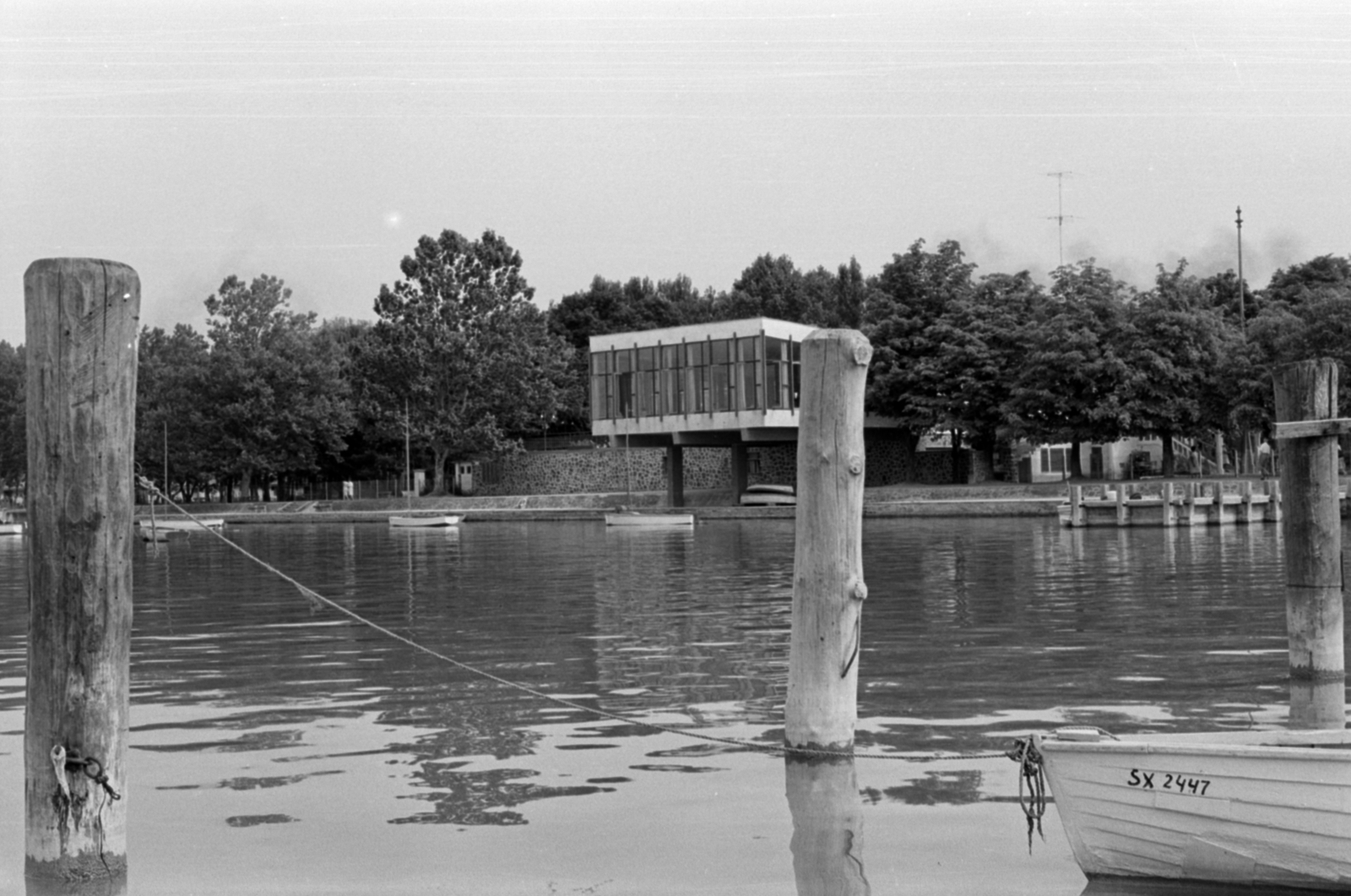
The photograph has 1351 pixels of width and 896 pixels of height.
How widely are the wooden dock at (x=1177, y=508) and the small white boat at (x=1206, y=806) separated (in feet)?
130

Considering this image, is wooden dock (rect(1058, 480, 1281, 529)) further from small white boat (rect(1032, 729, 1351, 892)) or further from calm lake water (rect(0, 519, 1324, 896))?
small white boat (rect(1032, 729, 1351, 892))

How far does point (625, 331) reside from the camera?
287 ft

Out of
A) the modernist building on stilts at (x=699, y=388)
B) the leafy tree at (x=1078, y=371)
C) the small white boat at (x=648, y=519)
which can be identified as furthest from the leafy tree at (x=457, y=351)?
the leafy tree at (x=1078, y=371)

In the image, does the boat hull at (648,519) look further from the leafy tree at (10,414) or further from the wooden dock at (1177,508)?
the leafy tree at (10,414)

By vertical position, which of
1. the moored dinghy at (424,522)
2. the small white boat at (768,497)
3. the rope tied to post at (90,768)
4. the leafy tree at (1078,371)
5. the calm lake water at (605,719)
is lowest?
the calm lake water at (605,719)

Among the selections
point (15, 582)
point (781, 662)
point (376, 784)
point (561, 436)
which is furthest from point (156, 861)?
point (561, 436)

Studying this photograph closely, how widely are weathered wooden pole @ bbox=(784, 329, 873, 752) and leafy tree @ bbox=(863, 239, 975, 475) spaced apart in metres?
61.0

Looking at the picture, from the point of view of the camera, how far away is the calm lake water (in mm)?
8305

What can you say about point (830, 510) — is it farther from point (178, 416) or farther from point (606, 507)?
point (178, 416)

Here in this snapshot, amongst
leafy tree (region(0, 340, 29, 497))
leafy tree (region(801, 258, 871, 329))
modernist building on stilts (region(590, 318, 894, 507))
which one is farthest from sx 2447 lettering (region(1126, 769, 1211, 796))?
leafy tree (region(0, 340, 29, 497))

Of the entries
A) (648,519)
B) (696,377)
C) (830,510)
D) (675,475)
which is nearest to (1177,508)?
(648,519)

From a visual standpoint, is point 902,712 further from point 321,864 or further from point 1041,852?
point 321,864

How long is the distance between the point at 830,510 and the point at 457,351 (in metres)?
74.0

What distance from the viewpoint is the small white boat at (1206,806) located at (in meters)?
7.16
